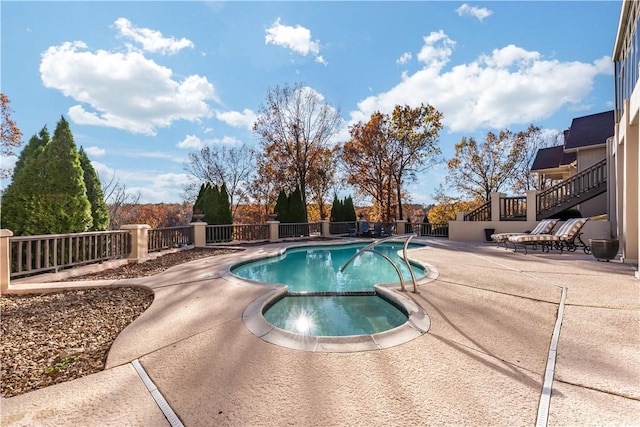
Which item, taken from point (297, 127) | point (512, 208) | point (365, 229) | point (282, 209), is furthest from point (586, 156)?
point (297, 127)

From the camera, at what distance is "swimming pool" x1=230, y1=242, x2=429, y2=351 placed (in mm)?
3062

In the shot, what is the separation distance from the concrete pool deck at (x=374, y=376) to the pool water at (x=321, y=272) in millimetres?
2513

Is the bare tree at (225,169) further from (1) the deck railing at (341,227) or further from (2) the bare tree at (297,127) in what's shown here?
(1) the deck railing at (341,227)

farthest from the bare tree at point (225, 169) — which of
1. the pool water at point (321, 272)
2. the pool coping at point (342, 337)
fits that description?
the pool coping at point (342, 337)

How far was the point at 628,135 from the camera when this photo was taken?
260 inches

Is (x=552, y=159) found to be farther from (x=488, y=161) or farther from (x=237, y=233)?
(x=237, y=233)

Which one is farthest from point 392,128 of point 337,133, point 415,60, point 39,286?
point 39,286

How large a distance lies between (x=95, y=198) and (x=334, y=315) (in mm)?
8384

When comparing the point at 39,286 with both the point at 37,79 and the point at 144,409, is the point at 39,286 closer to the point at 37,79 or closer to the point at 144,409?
the point at 144,409

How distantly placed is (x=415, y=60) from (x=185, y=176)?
21.3 metres

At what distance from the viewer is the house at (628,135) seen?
21.4 feet

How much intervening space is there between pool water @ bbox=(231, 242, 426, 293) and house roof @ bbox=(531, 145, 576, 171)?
1620 cm

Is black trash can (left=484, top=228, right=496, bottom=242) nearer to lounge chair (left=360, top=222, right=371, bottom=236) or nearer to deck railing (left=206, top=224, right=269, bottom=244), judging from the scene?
lounge chair (left=360, top=222, right=371, bottom=236)

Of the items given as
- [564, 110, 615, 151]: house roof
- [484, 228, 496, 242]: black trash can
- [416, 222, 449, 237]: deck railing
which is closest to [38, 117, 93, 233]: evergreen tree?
[484, 228, 496, 242]: black trash can
